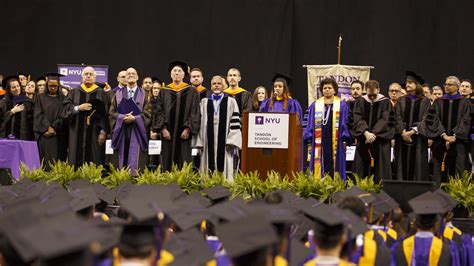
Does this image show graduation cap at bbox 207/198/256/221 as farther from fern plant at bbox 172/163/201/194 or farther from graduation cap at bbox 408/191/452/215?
fern plant at bbox 172/163/201/194

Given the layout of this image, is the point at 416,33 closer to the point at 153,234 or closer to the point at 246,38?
the point at 246,38

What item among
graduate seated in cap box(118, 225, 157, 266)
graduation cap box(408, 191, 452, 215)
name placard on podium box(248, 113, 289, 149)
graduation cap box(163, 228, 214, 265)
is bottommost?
graduation cap box(163, 228, 214, 265)

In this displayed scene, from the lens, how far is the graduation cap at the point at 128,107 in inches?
461

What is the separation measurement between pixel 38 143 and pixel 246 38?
20.7ft

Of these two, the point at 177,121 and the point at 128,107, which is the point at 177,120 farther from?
the point at 128,107

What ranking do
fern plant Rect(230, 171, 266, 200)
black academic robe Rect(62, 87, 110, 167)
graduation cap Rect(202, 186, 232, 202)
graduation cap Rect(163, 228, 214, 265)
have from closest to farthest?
graduation cap Rect(163, 228, 214, 265) → graduation cap Rect(202, 186, 232, 202) → fern plant Rect(230, 171, 266, 200) → black academic robe Rect(62, 87, 110, 167)

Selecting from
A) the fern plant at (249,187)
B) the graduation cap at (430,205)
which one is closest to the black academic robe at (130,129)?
the fern plant at (249,187)

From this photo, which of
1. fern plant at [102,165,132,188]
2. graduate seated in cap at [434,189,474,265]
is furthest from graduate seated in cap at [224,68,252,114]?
graduate seated in cap at [434,189,474,265]

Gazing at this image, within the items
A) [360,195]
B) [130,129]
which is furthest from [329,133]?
[360,195]

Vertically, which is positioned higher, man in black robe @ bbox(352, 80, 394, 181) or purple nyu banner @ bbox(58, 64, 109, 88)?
purple nyu banner @ bbox(58, 64, 109, 88)

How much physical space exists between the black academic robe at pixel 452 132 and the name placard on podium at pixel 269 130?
9.26 feet

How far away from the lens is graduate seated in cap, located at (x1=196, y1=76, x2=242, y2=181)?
37.8ft

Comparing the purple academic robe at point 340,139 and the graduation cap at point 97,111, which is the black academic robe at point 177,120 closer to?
the graduation cap at point 97,111

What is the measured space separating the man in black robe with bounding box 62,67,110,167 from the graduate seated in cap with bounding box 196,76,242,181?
167 cm
